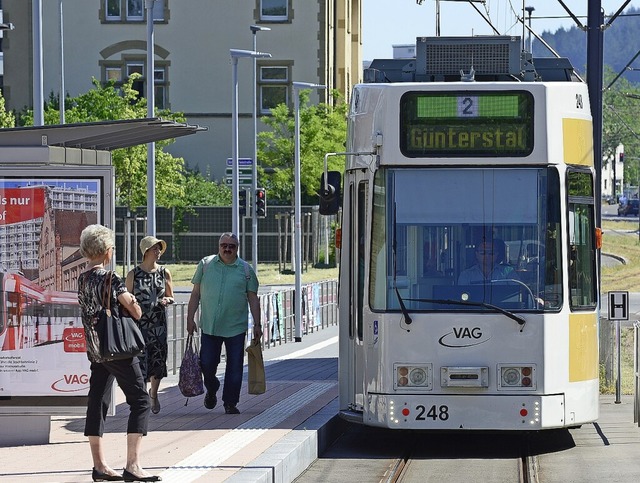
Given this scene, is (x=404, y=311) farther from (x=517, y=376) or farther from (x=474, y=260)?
(x=517, y=376)

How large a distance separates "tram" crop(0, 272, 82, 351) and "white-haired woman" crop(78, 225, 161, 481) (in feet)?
6.82

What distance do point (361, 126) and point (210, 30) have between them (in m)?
52.8

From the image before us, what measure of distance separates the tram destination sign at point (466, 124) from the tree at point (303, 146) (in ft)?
→ 133

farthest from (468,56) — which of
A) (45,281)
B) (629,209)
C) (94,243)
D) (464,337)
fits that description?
(629,209)

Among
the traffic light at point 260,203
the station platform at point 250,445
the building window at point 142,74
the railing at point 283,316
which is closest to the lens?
the station platform at point 250,445

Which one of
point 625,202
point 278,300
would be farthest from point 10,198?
point 625,202

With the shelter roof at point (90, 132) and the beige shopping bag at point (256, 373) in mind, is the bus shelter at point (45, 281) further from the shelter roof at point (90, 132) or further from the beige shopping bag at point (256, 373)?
the beige shopping bag at point (256, 373)

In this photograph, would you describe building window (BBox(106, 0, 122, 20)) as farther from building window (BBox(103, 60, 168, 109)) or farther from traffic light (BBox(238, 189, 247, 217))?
traffic light (BBox(238, 189, 247, 217))

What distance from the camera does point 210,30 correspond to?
6519 cm

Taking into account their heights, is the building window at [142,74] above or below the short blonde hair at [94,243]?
above

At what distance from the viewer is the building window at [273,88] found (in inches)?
2537

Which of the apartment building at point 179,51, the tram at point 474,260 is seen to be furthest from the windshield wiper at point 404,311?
the apartment building at point 179,51

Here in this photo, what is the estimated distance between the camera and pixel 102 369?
9781 mm

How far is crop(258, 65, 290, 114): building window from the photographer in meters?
64.4
